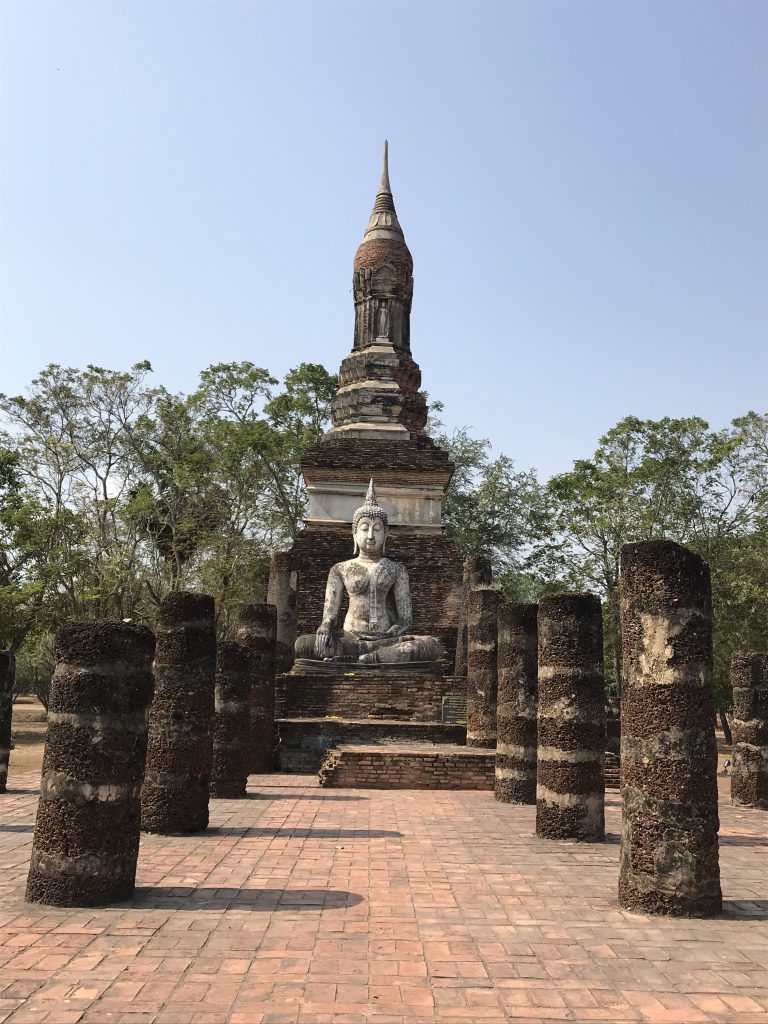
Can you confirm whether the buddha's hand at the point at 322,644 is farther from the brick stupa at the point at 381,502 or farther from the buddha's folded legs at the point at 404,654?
the buddha's folded legs at the point at 404,654

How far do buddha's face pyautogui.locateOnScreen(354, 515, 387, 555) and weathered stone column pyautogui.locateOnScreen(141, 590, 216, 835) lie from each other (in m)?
11.0

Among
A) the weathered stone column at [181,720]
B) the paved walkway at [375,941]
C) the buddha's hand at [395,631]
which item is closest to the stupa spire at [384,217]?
the buddha's hand at [395,631]

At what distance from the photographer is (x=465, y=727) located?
1583cm

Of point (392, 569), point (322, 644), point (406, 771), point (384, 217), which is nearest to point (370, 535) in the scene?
point (392, 569)

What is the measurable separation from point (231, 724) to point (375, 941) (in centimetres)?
619

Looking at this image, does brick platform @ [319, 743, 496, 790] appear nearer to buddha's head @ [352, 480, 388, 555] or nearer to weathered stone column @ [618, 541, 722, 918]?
weathered stone column @ [618, 541, 722, 918]

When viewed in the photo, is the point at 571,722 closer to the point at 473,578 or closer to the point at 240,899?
the point at 240,899

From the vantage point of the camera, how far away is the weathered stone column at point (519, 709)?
11.5m

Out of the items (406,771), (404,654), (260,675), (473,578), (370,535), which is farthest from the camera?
(473,578)

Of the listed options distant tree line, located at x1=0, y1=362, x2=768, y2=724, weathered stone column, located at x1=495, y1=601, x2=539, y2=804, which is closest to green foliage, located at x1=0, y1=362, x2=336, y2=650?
distant tree line, located at x1=0, y1=362, x2=768, y2=724

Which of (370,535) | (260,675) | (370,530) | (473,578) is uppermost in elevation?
(370,530)

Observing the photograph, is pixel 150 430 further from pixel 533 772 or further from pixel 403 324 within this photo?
pixel 533 772

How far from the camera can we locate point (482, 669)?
1509 cm

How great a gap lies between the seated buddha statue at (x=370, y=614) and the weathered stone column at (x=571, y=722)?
370 inches
